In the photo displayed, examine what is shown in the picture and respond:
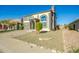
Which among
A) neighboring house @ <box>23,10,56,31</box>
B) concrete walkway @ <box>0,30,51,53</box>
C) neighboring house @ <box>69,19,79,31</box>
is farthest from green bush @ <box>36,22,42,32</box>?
neighboring house @ <box>69,19,79,31</box>

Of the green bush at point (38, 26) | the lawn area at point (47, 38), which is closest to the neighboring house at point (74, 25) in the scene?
the lawn area at point (47, 38)

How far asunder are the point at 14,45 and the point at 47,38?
395 mm

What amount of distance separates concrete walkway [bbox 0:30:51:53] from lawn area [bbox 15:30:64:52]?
0.05 m

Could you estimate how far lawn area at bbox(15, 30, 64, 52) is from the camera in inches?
93.4

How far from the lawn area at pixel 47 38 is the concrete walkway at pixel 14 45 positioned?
5 centimetres

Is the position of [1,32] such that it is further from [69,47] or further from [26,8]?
[69,47]

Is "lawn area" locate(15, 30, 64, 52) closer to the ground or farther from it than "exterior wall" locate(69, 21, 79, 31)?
closer to the ground

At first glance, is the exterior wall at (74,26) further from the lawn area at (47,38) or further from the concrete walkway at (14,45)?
the concrete walkway at (14,45)

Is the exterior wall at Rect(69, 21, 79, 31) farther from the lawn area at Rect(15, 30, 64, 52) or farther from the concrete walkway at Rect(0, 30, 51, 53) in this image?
the concrete walkway at Rect(0, 30, 51, 53)

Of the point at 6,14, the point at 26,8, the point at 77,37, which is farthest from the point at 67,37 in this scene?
the point at 6,14

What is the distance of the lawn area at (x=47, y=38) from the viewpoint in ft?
7.78

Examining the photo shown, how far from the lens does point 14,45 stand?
2377mm

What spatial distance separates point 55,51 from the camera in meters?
2.32
